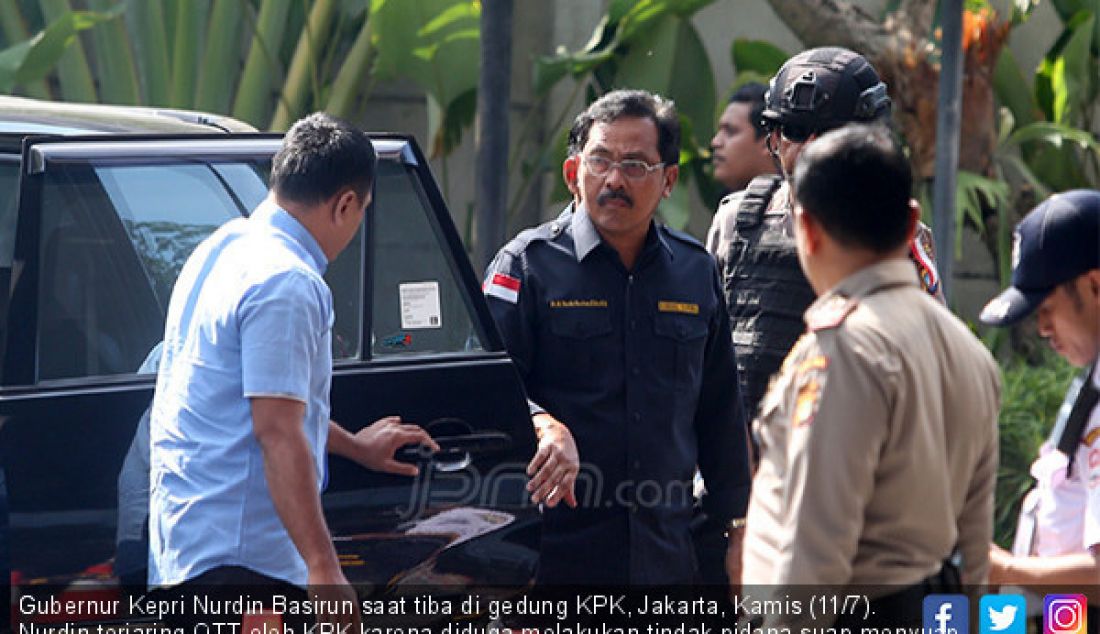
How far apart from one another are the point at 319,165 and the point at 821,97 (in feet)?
4.25

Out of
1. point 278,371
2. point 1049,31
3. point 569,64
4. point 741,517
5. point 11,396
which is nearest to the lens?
point 278,371

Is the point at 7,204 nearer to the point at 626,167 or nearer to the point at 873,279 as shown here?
the point at 626,167

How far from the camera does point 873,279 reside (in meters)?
2.59

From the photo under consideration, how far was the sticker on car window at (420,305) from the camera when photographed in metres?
3.87

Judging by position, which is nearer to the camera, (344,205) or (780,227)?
(344,205)

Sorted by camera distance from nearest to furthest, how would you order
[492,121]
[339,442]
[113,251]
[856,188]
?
[856,188], [339,442], [113,251], [492,121]

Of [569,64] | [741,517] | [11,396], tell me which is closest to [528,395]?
[741,517]

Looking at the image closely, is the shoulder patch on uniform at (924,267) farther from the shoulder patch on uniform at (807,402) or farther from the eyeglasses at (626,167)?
the shoulder patch on uniform at (807,402)

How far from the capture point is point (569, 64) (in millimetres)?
8594

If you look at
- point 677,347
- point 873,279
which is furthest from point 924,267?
point 873,279

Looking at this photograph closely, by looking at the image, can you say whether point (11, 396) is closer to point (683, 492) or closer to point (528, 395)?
point (528, 395)

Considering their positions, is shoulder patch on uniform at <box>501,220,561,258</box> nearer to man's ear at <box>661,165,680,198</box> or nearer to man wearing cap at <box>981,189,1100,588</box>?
man's ear at <box>661,165,680,198</box>

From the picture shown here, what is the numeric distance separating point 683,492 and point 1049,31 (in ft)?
20.9

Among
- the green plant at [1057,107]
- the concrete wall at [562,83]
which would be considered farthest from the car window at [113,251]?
the green plant at [1057,107]
